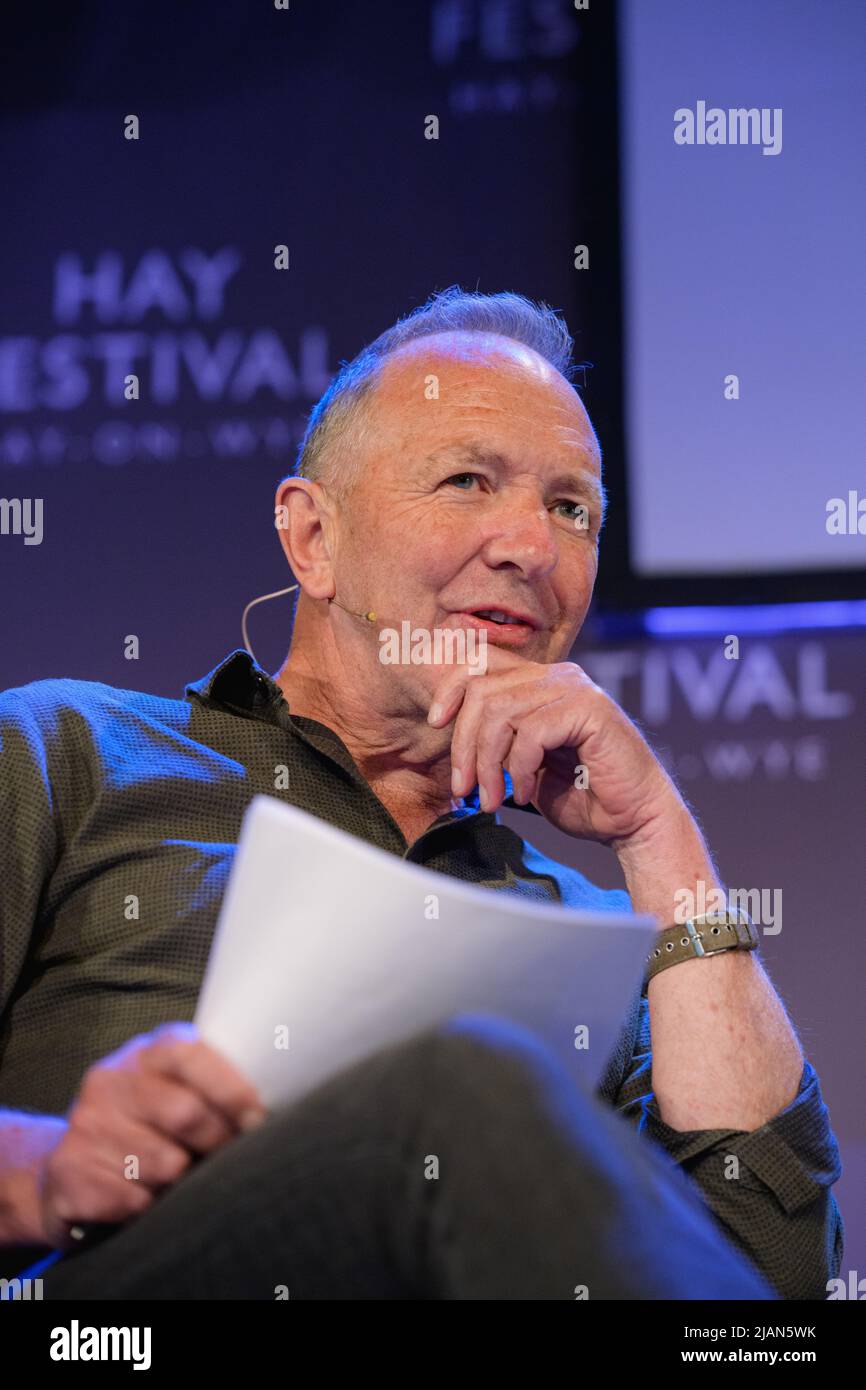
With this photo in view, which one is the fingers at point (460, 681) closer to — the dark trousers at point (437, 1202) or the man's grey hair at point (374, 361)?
the man's grey hair at point (374, 361)

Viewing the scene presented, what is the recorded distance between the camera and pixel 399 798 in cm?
165

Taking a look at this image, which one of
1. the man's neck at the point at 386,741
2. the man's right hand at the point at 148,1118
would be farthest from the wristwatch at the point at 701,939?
the man's right hand at the point at 148,1118

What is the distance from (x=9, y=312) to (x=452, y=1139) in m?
1.98

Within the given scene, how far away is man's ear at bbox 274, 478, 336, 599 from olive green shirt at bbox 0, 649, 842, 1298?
0.98ft

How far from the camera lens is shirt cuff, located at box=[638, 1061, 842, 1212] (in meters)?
1.28

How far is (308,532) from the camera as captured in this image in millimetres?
1719

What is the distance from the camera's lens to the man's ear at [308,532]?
169 cm

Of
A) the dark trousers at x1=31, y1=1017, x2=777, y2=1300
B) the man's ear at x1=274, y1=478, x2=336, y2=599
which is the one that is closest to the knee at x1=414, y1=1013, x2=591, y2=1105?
the dark trousers at x1=31, y1=1017, x2=777, y2=1300

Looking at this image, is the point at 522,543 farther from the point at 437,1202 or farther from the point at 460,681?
the point at 437,1202

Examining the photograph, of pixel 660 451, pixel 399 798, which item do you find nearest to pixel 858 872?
pixel 660 451

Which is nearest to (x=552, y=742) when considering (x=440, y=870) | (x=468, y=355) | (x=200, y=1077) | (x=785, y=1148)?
(x=440, y=870)

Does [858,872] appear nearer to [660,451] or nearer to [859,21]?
[660,451]

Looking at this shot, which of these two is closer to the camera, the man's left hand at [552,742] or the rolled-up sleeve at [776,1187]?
the rolled-up sleeve at [776,1187]

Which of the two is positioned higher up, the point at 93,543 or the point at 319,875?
the point at 93,543
